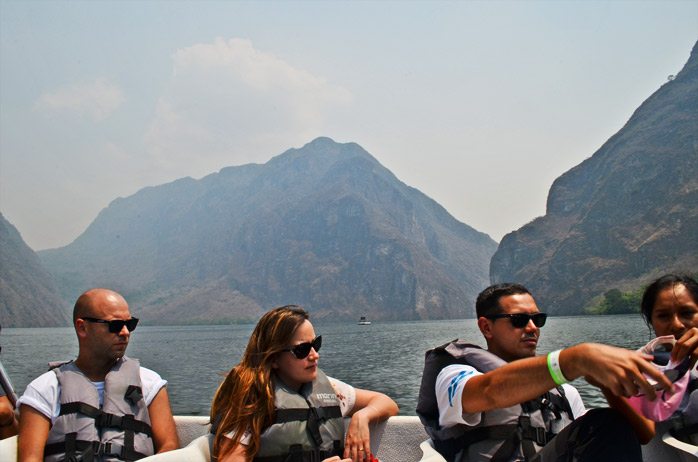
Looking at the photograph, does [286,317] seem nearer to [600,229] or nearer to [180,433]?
[180,433]

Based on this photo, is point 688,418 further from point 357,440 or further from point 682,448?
point 357,440

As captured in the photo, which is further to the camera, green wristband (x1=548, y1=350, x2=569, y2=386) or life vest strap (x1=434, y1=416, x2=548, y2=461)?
life vest strap (x1=434, y1=416, x2=548, y2=461)

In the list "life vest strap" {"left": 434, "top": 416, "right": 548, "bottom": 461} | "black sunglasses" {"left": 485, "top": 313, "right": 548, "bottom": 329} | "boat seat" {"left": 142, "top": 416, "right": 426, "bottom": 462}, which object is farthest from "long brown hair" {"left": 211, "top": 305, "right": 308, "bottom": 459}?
"black sunglasses" {"left": 485, "top": 313, "right": 548, "bottom": 329}

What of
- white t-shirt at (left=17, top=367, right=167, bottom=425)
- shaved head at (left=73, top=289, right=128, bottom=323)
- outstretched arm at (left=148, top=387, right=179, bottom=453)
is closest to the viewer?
white t-shirt at (left=17, top=367, right=167, bottom=425)

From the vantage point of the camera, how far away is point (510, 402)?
2986mm

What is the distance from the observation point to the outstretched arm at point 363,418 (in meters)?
4.62

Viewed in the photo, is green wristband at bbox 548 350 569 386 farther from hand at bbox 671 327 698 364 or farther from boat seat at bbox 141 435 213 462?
boat seat at bbox 141 435 213 462

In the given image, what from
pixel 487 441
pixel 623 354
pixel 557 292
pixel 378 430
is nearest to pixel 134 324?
pixel 378 430

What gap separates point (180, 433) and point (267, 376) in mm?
1727

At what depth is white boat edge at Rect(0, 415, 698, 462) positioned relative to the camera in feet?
14.4

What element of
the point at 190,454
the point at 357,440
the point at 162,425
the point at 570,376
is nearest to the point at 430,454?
the point at 357,440

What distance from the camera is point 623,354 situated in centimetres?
244

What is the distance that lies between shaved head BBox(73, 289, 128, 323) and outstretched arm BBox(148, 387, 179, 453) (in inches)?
31.5

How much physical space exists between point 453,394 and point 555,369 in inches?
40.1
